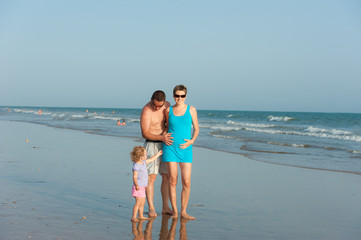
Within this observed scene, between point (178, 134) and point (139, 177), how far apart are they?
30.3 inches

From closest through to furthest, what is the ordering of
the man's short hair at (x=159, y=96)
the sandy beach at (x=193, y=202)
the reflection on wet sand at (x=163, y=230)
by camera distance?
the reflection on wet sand at (x=163, y=230) → the sandy beach at (x=193, y=202) → the man's short hair at (x=159, y=96)

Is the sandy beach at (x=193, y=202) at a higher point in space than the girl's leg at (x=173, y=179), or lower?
lower

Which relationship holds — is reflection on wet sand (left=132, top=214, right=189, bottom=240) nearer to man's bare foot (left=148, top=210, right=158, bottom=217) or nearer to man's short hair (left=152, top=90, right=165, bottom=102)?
man's bare foot (left=148, top=210, right=158, bottom=217)

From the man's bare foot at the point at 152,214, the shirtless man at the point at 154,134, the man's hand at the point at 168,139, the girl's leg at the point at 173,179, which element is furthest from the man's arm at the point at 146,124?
the man's bare foot at the point at 152,214

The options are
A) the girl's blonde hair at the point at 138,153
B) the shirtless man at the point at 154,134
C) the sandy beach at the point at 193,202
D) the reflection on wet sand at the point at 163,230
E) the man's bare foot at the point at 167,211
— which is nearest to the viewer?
the reflection on wet sand at the point at 163,230

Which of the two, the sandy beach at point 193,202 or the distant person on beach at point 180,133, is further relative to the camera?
the distant person on beach at point 180,133

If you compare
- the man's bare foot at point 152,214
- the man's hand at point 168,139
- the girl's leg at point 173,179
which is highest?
the man's hand at point 168,139

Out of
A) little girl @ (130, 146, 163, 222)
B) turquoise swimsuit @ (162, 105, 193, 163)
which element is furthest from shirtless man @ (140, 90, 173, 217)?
little girl @ (130, 146, 163, 222)

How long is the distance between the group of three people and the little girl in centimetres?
18

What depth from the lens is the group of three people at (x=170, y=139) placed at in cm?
524

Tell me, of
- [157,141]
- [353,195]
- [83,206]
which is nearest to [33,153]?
[83,206]

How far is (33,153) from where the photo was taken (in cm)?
1085

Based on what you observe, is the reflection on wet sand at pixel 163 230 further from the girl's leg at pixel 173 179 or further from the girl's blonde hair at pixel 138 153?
the girl's blonde hair at pixel 138 153

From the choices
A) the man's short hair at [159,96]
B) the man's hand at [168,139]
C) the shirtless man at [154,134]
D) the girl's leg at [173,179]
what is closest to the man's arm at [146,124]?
the shirtless man at [154,134]
